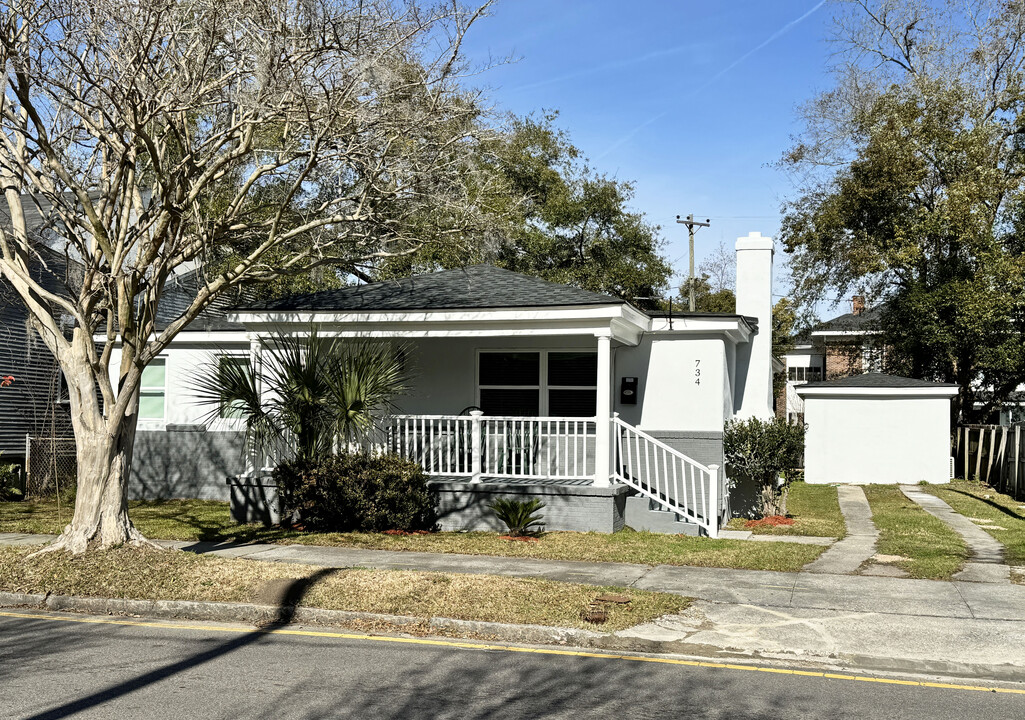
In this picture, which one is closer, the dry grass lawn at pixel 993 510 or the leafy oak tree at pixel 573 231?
the dry grass lawn at pixel 993 510

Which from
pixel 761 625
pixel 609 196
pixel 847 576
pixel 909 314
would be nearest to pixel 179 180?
pixel 761 625

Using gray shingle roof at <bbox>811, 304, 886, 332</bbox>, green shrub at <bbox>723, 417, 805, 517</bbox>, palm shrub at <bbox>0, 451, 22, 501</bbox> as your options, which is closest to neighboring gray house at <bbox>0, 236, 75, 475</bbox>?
palm shrub at <bbox>0, 451, 22, 501</bbox>

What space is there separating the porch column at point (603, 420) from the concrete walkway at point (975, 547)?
476 cm

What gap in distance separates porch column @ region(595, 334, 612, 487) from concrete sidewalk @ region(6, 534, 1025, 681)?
2569 mm

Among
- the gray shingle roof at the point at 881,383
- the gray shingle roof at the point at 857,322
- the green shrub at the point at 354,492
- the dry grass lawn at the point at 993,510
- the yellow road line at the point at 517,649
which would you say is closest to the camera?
the yellow road line at the point at 517,649

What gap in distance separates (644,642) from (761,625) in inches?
45.5

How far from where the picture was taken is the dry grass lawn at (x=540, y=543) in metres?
11.5

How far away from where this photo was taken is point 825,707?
6.09 m

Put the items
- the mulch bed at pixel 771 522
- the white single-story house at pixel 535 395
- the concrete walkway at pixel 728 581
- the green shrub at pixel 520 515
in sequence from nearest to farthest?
the concrete walkway at pixel 728 581 → the green shrub at pixel 520 515 → the white single-story house at pixel 535 395 → the mulch bed at pixel 771 522

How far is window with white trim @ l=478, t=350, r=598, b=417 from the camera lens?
15984 mm

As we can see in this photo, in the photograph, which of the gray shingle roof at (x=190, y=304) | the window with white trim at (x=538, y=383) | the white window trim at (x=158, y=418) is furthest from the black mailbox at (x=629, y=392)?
the white window trim at (x=158, y=418)

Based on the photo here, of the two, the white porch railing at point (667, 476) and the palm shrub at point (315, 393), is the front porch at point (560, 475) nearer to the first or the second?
the white porch railing at point (667, 476)

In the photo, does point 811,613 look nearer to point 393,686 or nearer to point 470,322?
point 393,686

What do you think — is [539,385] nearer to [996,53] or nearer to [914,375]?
[914,375]
